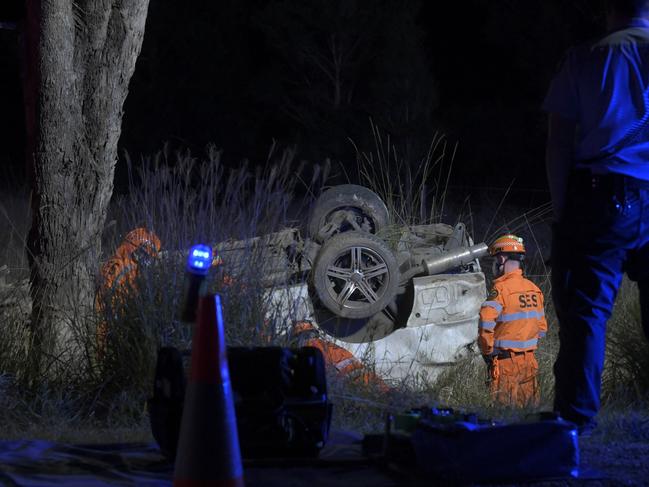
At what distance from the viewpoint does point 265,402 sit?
14.6 ft

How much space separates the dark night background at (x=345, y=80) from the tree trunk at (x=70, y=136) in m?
14.2

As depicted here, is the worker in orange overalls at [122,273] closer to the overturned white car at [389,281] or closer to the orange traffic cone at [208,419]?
the overturned white car at [389,281]

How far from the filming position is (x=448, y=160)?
28.8m

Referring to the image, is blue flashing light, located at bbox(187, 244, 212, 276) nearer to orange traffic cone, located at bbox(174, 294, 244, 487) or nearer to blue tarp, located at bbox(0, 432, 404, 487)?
orange traffic cone, located at bbox(174, 294, 244, 487)

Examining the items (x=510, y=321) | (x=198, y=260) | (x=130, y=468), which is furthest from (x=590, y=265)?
(x=510, y=321)

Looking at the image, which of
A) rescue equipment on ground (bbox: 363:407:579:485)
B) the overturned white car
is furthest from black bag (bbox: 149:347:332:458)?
the overturned white car

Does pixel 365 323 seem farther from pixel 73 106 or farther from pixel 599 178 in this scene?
pixel 599 178

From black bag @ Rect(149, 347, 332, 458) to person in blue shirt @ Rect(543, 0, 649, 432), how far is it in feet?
3.58

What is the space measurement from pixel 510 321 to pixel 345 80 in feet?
50.3

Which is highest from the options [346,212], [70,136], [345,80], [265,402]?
[345,80]

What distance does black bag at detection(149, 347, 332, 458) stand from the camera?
4.41 m

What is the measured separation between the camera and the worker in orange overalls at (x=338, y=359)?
690cm

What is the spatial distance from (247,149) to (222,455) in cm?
2370

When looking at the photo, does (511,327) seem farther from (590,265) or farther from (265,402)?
(265,402)
